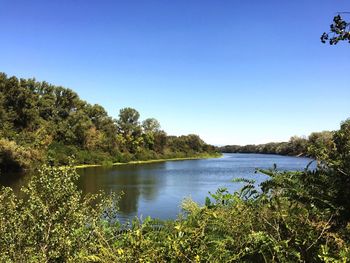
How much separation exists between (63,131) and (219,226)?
6405cm

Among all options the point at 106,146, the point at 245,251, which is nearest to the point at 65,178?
the point at 245,251

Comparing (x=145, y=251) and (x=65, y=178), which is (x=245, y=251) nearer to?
(x=145, y=251)

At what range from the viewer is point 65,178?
5715 millimetres

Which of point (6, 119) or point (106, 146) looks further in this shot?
point (106, 146)

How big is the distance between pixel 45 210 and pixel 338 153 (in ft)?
13.4

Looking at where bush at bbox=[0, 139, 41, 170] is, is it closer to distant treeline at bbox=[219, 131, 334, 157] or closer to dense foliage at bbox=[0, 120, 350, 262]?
distant treeline at bbox=[219, 131, 334, 157]

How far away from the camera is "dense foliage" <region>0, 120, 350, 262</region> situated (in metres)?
3.73

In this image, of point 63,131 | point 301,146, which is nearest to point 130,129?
point 63,131

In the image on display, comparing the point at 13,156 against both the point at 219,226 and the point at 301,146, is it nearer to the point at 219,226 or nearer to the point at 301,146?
the point at 301,146

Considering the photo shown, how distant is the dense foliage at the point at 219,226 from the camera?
373 centimetres

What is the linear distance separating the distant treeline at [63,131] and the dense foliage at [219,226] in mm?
27545

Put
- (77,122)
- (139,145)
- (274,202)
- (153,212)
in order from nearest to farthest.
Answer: (274,202), (153,212), (77,122), (139,145)

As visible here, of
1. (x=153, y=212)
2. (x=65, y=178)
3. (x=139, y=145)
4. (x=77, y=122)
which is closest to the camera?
(x=65, y=178)

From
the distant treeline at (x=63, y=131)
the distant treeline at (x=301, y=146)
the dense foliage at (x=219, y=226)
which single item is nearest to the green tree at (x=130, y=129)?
the distant treeline at (x=63, y=131)
